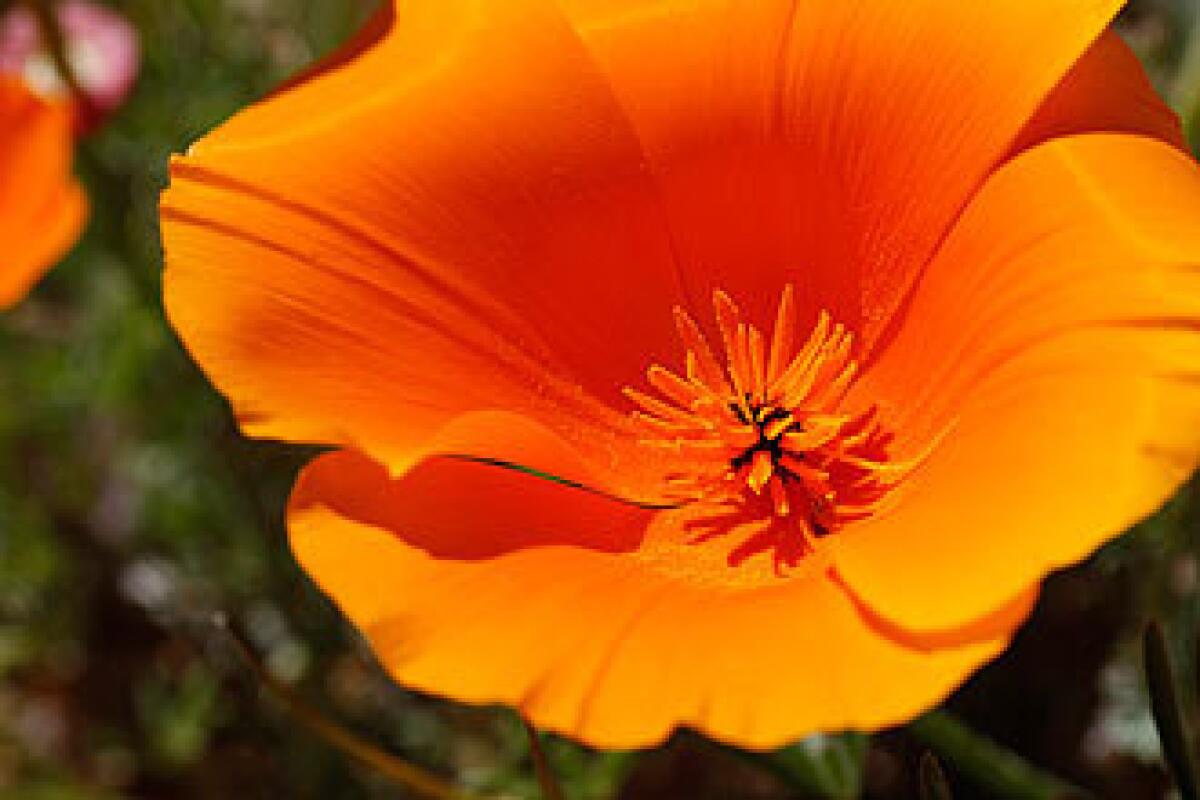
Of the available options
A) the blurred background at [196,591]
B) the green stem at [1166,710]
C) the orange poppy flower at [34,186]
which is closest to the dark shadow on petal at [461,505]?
the green stem at [1166,710]

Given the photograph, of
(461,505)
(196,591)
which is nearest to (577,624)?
(461,505)

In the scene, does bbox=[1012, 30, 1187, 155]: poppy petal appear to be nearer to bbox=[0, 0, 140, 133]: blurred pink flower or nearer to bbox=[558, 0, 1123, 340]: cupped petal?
bbox=[558, 0, 1123, 340]: cupped petal

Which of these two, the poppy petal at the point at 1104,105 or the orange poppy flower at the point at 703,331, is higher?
the poppy petal at the point at 1104,105

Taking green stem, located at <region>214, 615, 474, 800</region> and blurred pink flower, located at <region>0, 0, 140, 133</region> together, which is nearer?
green stem, located at <region>214, 615, 474, 800</region>

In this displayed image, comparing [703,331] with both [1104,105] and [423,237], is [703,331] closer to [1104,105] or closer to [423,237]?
[423,237]

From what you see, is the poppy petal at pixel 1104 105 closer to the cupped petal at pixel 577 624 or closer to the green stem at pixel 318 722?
the cupped petal at pixel 577 624

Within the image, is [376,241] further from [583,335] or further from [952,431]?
[952,431]

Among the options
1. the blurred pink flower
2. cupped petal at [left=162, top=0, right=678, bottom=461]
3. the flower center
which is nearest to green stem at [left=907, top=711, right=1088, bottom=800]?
the flower center

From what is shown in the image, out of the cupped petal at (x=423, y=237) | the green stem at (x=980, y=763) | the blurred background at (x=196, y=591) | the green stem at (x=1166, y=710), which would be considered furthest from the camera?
the blurred background at (x=196, y=591)
